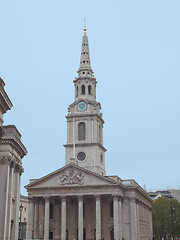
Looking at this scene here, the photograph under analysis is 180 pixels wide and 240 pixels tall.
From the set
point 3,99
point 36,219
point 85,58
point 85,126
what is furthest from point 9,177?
point 85,58

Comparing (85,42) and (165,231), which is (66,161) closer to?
(85,42)

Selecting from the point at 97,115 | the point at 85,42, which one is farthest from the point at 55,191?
the point at 85,42

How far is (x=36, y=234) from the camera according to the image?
218 ft

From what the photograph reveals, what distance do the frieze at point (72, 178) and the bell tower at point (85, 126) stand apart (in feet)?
13.2

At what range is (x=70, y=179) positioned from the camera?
2611 inches

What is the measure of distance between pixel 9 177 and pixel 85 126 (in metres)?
47.9

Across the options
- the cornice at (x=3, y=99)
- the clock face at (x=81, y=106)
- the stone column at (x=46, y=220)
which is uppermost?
the clock face at (x=81, y=106)

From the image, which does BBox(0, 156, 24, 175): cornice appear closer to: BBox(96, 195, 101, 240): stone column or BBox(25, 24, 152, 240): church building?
BBox(96, 195, 101, 240): stone column

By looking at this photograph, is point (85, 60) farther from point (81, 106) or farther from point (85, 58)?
point (81, 106)

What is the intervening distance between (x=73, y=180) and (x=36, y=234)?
11.6 m

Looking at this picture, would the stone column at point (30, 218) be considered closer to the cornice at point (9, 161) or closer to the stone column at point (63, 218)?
the stone column at point (63, 218)

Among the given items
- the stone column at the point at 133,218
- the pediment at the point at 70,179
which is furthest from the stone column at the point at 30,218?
the stone column at the point at 133,218

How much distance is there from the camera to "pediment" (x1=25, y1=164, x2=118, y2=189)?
6544cm

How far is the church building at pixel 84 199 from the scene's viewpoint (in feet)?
213
